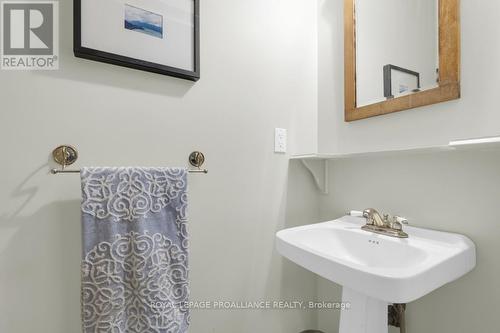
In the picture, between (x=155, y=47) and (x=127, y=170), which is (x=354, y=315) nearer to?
(x=127, y=170)

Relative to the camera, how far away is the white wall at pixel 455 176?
86 cm

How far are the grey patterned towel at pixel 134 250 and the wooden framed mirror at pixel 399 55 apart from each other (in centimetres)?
95

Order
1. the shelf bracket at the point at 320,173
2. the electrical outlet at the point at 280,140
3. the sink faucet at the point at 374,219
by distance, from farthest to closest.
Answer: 1. the shelf bracket at the point at 320,173
2. the electrical outlet at the point at 280,140
3. the sink faucet at the point at 374,219

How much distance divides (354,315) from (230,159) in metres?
0.76

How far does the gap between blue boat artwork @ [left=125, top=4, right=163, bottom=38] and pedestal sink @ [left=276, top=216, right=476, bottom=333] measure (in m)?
0.92

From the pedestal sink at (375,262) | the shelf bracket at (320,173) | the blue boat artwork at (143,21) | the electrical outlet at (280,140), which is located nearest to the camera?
the pedestal sink at (375,262)

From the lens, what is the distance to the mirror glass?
1.02m

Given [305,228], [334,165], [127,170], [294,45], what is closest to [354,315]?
[305,228]

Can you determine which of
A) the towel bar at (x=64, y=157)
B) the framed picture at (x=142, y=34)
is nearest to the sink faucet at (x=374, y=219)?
the framed picture at (x=142, y=34)

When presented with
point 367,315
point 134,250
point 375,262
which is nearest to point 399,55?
point 375,262

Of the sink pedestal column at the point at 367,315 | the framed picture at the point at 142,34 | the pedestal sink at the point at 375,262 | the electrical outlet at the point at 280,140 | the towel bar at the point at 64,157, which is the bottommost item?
the sink pedestal column at the point at 367,315

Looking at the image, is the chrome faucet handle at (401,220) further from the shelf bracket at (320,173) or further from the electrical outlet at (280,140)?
the electrical outlet at (280,140)

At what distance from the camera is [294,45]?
1380 millimetres

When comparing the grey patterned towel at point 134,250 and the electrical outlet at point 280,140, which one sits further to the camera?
the electrical outlet at point 280,140
